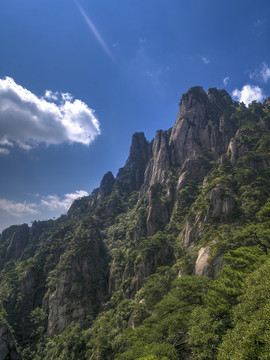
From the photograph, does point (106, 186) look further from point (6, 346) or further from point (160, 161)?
point (6, 346)

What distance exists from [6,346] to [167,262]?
1630 inches

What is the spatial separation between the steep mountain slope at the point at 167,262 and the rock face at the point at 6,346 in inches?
89.6

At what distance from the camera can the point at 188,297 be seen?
20.3 metres

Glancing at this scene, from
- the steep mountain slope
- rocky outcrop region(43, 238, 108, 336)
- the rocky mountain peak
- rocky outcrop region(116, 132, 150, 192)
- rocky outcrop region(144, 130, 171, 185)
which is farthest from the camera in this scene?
the rocky mountain peak

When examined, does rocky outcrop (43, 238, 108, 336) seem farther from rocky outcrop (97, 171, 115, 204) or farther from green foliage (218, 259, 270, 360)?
rocky outcrop (97, 171, 115, 204)

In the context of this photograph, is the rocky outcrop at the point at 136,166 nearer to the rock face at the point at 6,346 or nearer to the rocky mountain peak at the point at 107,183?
the rocky mountain peak at the point at 107,183

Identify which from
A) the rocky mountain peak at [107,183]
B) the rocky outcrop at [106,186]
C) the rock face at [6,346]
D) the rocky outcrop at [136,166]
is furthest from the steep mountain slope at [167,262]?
the rocky mountain peak at [107,183]

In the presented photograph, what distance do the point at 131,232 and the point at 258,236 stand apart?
48.1m

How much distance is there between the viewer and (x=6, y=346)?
127 feet

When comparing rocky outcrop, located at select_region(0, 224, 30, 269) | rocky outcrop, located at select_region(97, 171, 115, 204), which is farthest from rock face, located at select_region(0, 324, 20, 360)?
rocky outcrop, located at select_region(97, 171, 115, 204)

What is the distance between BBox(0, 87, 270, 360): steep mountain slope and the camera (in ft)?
57.7

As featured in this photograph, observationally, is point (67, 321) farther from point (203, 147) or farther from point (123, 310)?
point (203, 147)

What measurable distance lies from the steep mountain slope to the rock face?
2.28 m

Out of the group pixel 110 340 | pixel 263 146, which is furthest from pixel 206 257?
pixel 263 146
